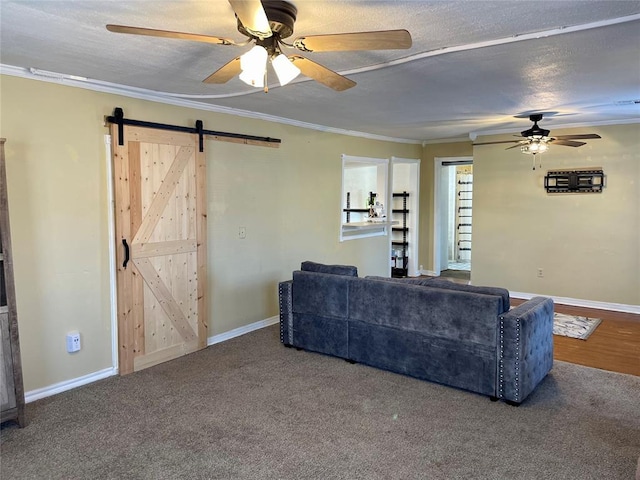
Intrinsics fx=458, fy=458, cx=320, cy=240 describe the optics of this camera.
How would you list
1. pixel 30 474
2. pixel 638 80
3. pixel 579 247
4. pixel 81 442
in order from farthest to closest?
pixel 579 247
pixel 638 80
pixel 81 442
pixel 30 474

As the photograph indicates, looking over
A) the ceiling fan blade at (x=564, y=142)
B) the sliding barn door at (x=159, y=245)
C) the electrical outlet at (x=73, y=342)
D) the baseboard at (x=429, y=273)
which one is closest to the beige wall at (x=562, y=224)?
the ceiling fan blade at (x=564, y=142)

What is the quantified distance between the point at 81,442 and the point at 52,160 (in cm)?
203

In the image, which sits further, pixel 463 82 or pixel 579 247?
pixel 579 247

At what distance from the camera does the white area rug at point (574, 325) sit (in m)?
4.97

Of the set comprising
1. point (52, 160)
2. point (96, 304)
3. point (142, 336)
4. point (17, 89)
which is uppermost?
point (17, 89)

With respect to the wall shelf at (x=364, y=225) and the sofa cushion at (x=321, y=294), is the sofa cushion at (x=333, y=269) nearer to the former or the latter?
the sofa cushion at (x=321, y=294)

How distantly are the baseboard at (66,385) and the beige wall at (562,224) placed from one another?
534 centimetres

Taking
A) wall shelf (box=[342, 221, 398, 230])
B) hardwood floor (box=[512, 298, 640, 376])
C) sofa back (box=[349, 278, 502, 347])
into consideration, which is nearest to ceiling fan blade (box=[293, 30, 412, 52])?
sofa back (box=[349, 278, 502, 347])

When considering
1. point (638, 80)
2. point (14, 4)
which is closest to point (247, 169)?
point (14, 4)

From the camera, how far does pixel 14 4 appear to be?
85.0 inches

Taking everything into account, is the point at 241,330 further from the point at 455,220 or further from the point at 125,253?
the point at 455,220

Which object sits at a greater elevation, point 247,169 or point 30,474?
point 247,169

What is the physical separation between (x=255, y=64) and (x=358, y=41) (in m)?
0.48

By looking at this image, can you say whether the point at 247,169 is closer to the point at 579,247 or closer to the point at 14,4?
the point at 14,4
